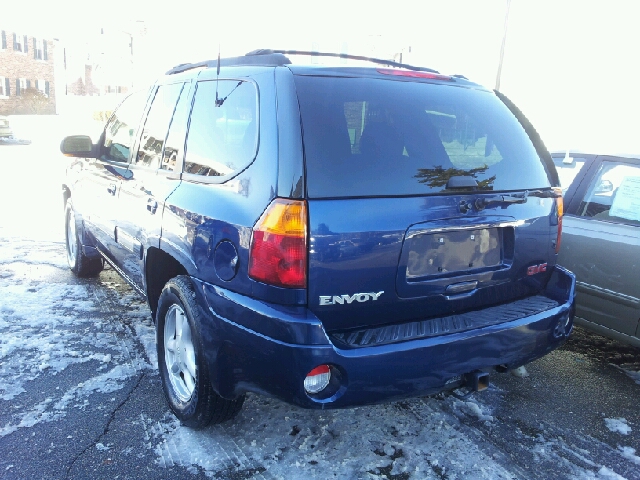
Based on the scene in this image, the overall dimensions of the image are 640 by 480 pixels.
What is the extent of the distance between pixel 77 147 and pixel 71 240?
152 cm

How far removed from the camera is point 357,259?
7.52ft

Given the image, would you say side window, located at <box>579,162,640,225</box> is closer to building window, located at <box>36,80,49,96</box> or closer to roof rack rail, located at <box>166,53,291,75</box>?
roof rack rail, located at <box>166,53,291,75</box>

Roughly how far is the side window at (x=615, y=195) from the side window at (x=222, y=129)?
259 cm

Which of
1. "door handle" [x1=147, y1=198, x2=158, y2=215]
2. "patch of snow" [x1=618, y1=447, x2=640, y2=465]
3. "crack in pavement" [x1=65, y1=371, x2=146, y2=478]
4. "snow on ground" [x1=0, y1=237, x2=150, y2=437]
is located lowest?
"snow on ground" [x1=0, y1=237, x2=150, y2=437]

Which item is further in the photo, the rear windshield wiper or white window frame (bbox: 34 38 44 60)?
white window frame (bbox: 34 38 44 60)

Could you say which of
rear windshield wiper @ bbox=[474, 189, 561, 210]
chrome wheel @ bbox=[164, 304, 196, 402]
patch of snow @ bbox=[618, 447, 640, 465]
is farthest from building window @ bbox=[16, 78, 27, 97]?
patch of snow @ bbox=[618, 447, 640, 465]

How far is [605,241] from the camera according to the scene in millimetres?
3711

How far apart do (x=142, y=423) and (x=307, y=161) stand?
1.75 m

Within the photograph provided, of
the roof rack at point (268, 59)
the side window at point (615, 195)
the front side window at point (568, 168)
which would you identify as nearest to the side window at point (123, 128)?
the roof rack at point (268, 59)

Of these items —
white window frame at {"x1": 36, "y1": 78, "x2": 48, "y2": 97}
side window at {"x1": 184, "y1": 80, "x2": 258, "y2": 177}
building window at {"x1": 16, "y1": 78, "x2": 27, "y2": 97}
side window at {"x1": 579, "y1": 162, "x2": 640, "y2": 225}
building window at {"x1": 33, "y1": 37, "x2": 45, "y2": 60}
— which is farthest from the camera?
white window frame at {"x1": 36, "y1": 78, "x2": 48, "y2": 97}

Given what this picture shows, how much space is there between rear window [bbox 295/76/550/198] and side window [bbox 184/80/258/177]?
0.31 metres

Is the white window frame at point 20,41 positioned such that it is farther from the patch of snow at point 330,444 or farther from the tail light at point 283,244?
the tail light at point 283,244

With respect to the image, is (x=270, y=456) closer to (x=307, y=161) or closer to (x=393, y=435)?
(x=393, y=435)

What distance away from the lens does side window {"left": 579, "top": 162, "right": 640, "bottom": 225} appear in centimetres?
373
